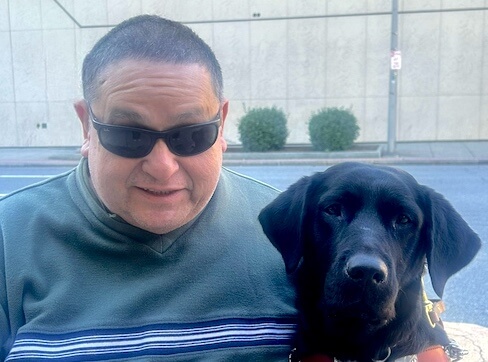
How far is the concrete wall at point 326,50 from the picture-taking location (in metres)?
18.2

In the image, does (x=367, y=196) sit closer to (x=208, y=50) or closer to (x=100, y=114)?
(x=208, y=50)

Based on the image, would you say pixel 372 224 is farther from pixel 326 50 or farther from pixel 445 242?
pixel 326 50

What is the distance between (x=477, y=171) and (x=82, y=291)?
11.9m

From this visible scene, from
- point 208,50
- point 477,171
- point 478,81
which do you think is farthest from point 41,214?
point 478,81

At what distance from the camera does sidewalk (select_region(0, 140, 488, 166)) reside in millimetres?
14039

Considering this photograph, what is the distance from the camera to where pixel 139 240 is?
204cm

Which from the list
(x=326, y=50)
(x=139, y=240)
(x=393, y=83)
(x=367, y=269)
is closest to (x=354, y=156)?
(x=393, y=83)

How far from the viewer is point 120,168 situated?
6.35 ft

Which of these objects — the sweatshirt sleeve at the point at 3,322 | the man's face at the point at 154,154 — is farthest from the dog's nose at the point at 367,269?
the sweatshirt sleeve at the point at 3,322

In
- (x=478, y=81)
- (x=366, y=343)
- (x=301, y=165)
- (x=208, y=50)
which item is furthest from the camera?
(x=478, y=81)

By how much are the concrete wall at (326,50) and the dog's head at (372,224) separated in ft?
55.0

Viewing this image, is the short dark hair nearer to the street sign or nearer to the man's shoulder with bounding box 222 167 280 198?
the man's shoulder with bounding box 222 167 280 198

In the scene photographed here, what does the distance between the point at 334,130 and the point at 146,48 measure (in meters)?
13.6

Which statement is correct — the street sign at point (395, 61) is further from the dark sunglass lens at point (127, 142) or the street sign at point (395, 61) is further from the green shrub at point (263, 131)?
the dark sunglass lens at point (127, 142)
